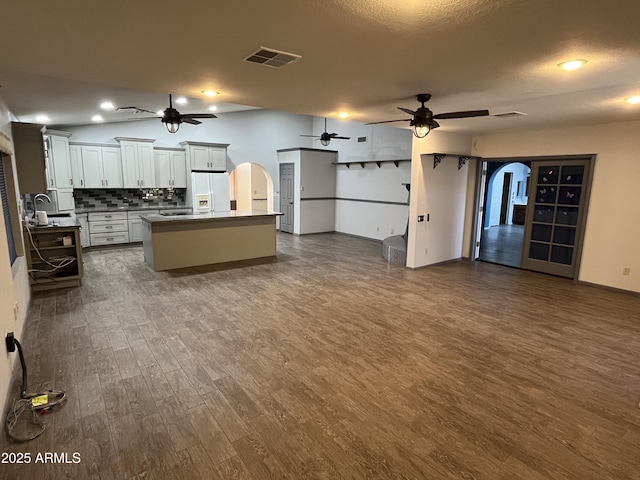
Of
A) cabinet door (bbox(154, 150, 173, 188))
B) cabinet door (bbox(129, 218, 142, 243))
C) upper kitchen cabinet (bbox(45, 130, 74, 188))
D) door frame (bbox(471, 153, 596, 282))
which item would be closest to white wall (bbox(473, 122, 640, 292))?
door frame (bbox(471, 153, 596, 282))

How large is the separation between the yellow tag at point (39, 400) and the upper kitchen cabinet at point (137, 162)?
6.28 metres

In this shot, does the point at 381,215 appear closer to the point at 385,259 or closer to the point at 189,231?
the point at 385,259

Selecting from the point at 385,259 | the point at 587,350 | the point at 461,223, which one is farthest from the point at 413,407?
the point at 461,223

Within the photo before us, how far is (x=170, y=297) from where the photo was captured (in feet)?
A: 14.9

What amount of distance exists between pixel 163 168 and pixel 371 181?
5.21 m

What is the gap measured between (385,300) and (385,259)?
92.2 inches

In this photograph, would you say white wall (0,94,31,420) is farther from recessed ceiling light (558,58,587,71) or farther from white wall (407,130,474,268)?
white wall (407,130,474,268)

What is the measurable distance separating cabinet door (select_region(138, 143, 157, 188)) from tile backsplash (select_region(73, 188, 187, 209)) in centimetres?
45

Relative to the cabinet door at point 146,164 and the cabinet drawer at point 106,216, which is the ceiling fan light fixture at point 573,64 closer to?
the cabinet door at point 146,164

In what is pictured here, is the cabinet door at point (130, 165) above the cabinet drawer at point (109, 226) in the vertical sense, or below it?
above

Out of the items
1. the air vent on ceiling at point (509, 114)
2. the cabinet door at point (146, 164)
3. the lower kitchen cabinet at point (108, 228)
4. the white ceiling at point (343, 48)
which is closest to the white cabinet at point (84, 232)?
the lower kitchen cabinet at point (108, 228)

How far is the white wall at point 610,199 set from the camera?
4863mm

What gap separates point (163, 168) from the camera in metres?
8.21

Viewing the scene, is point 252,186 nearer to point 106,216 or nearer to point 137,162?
point 137,162
